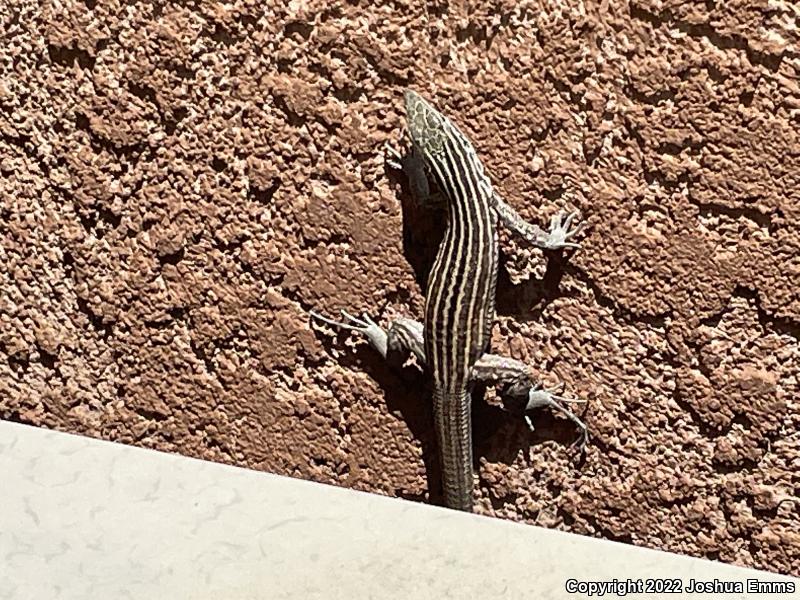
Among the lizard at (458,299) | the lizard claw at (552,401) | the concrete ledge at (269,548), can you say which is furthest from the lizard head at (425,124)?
the concrete ledge at (269,548)

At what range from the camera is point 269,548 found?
1.16 metres

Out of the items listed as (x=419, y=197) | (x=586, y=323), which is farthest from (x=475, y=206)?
(x=586, y=323)

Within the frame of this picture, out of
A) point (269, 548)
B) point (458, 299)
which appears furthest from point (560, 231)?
point (269, 548)

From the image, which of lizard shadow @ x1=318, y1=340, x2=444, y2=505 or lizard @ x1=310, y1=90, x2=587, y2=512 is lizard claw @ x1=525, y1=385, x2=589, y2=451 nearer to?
lizard @ x1=310, y1=90, x2=587, y2=512

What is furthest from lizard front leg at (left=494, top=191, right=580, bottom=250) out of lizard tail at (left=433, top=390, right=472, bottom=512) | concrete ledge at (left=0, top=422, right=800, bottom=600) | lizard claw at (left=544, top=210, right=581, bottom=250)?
concrete ledge at (left=0, top=422, right=800, bottom=600)

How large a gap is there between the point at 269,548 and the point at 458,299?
0.50 metres

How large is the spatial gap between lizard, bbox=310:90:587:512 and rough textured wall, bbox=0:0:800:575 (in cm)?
3

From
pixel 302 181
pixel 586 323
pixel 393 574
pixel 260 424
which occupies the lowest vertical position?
pixel 260 424

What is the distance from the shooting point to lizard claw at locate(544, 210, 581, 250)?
1.44 meters

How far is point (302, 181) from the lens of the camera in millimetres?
1539

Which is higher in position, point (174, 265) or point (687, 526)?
point (174, 265)

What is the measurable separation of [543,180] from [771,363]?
0.40m

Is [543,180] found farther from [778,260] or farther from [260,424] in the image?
[260,424]

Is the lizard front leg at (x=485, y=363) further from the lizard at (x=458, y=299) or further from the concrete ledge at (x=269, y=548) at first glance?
the concrete ledge at (x=269, y=548)
